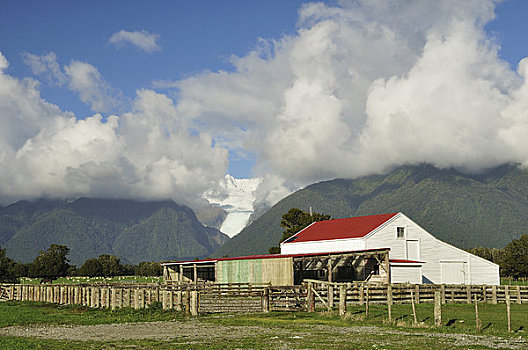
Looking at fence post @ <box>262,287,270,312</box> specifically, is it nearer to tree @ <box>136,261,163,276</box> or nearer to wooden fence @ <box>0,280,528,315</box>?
wooden fence @ <box>0,280,528,315</box>

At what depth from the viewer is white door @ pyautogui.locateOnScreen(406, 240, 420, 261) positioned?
58.1m

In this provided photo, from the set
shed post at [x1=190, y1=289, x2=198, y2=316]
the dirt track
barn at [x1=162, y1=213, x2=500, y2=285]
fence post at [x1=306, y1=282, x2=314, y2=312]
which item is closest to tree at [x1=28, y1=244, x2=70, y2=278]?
barn at [x1=162, y1=213, x2=500, y2=285]

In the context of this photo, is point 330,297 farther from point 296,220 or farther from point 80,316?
point 296,220

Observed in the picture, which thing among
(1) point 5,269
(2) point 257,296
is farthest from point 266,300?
(1) point 5,269

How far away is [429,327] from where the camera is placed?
2495cm

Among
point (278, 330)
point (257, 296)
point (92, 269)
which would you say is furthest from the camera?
point (92, 269)

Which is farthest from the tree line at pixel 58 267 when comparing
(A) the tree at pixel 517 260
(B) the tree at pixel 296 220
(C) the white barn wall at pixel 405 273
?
(A) the tree at pixel 517 260

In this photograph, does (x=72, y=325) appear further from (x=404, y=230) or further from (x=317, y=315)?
(x=404, y=230)

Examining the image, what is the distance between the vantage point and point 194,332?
23703mm

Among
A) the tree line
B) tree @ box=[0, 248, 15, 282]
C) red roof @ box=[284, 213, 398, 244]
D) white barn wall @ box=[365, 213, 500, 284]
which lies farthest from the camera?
the tree line

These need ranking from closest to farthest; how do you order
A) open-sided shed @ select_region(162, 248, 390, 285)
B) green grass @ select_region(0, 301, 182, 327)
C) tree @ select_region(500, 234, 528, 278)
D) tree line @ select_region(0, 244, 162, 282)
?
green grass @ select_region(0, 301, 182, 327) → open-sided shed @ select_region(162, 248, 390, 285) → tree line @ select_region(0, 244, 162, 282) → tree @ select_region(500, 234, 528, 278)

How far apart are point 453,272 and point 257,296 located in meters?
30.6

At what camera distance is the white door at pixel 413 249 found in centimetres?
5809

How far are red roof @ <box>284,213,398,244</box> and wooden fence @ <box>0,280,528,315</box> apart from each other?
52.2 ft
